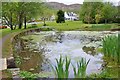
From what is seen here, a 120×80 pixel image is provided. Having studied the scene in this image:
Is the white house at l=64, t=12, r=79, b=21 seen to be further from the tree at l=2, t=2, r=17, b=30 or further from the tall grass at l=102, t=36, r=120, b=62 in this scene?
the tree at l=2, t=2, r=17, b=30

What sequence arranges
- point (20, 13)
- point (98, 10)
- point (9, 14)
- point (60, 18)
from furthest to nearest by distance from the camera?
1. point (20, 13)
2. point (9, 14)
3. point (60, 18)
4. point (98, 10)

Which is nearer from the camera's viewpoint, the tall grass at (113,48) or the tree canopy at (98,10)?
the tall grass at (113,48)

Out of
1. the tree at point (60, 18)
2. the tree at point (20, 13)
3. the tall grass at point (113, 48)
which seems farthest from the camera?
the tree at point (20, 13)

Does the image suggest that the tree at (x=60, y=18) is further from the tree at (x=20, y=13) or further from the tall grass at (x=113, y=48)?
the tree at (x=20, y=13)

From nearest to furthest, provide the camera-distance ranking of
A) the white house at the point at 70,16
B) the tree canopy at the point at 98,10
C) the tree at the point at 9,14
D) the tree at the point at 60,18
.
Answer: the white house at the point at 70,16 < the tree canopy at the point at 98,10 < the tree at the point at 60,18 < the tree at the point at 9,14

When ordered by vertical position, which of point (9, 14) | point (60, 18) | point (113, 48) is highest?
point (9, 14)

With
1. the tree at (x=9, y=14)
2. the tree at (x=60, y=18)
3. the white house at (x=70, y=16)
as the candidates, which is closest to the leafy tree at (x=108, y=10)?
the white house at (x=70, y=16)

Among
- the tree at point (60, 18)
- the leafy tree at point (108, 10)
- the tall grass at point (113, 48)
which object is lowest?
the tall grass at point (113, 48)

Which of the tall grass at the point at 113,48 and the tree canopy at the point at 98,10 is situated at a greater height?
the tree canopy at the point at 98,10

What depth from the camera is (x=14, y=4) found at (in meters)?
8.26

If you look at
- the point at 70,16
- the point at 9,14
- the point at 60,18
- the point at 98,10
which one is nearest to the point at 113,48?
the point at 70,16

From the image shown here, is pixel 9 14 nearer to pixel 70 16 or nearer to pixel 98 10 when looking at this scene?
pixel 70 16

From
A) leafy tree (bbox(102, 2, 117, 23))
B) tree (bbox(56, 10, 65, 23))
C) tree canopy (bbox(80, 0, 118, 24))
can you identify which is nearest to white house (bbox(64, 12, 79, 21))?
tree (bbox(56, 10, 65, 23))

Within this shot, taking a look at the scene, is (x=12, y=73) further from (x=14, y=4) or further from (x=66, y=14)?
(x=14, y=4)
